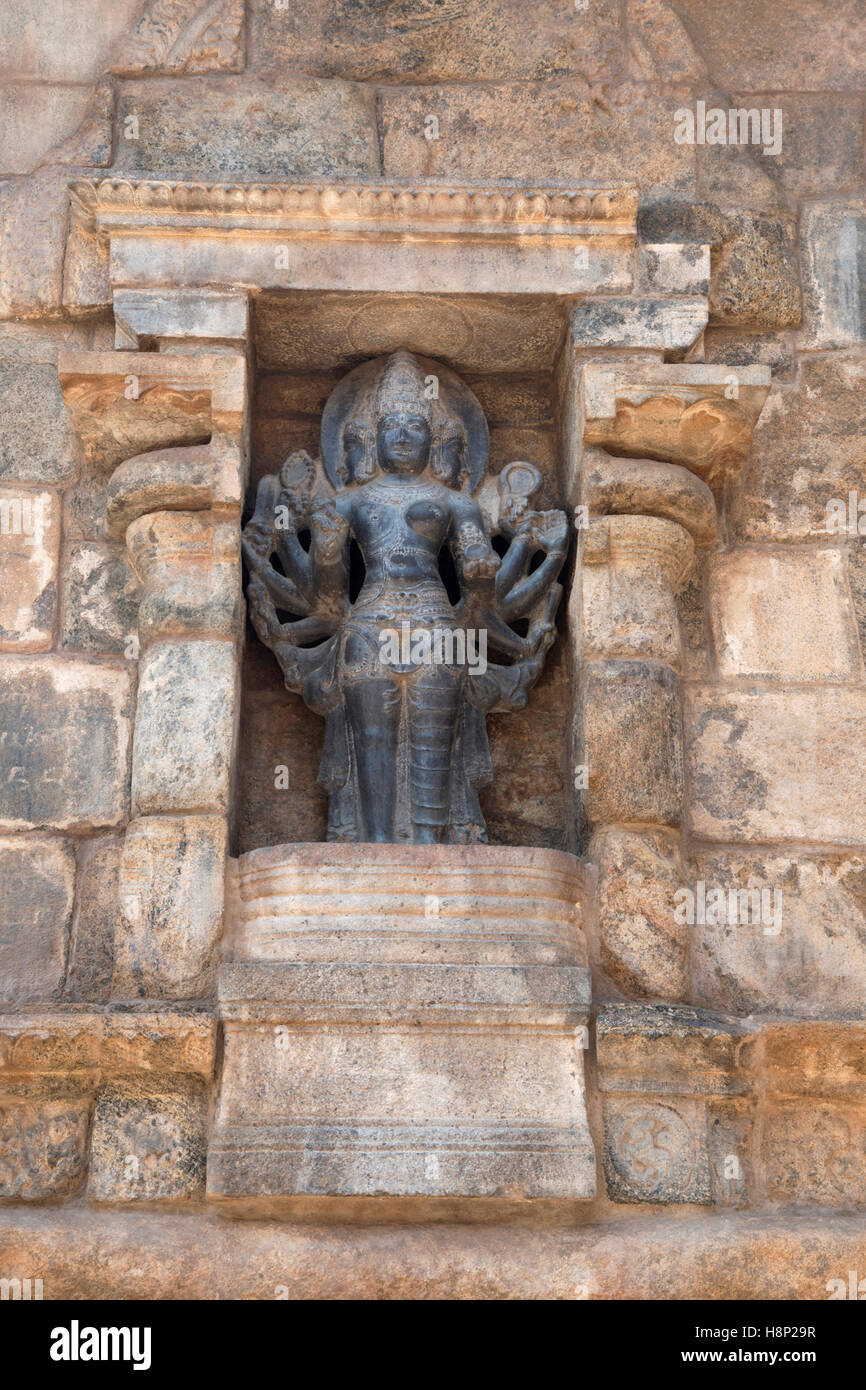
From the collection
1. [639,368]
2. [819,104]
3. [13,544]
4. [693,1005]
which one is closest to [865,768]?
[693,1005]

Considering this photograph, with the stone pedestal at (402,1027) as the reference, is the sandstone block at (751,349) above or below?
above

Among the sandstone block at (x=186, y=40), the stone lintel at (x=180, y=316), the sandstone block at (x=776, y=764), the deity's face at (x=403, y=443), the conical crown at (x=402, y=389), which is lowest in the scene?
the sandstone block at (x=776, y=764)

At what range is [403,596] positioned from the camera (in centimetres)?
514

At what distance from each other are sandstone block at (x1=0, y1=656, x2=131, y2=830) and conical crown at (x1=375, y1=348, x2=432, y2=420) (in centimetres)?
114

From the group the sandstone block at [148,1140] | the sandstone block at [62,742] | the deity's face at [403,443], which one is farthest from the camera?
the deity's face at [403,443]

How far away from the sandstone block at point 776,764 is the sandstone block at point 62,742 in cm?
162

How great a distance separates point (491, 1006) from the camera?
14.5ft

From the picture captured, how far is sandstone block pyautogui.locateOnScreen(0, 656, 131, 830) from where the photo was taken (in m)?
4.97

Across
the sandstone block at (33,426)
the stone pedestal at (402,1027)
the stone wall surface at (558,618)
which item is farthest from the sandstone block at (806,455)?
the sandstone block at (33,426)

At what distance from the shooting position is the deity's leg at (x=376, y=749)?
4.97 meters

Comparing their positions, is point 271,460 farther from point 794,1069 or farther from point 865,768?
point 794,1069

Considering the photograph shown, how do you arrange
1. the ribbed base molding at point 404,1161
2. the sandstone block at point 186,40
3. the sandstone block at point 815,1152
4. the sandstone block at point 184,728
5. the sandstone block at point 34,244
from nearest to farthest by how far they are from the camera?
the ribbed base molding at point 404,1161, the sandstone block at point 815,1152, the sandstone block at point 184,728, the sandstone block at point 34,244, the sandstone block at point 186,40

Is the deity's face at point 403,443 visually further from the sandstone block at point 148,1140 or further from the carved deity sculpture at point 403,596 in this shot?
the sandstone block at point 148,1140

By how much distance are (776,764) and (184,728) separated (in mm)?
1656
